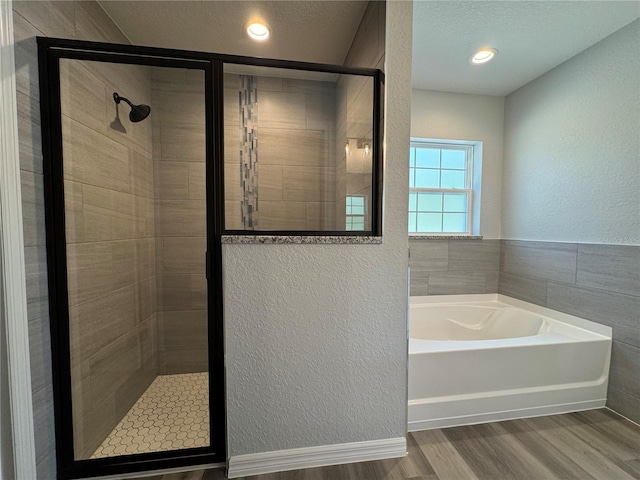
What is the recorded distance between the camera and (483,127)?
103 inches

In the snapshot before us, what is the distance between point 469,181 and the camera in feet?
8.95

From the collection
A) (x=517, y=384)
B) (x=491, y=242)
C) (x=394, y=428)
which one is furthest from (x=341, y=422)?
(x=491, y=242)

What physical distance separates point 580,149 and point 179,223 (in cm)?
284

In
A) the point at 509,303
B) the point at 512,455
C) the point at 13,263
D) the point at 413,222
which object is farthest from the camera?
the point at 413,222

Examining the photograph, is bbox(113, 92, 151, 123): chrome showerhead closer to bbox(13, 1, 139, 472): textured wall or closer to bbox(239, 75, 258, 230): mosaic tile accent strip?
bbox(13, 1, 139, 472): textured wall

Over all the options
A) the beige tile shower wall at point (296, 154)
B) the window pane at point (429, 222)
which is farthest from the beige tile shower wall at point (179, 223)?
the window pane at point (429, 222)

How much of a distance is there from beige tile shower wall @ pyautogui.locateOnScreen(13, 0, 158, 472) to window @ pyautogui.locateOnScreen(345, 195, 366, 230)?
1361mm

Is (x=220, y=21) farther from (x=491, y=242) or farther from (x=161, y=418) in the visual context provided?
(x=491, y=242)

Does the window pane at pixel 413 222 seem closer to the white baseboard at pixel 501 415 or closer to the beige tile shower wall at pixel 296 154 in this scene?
the beige tile shower wall at pixel 296 154

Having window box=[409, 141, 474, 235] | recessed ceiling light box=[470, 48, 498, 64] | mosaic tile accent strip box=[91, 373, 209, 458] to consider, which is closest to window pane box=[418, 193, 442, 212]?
window box=[409, 141, 474, 235]

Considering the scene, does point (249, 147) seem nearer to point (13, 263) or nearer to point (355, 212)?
point (355, 212)

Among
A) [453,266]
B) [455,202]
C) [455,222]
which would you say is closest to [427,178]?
[455,202]

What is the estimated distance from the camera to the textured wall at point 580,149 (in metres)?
1.70

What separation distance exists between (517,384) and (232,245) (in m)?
1.87
